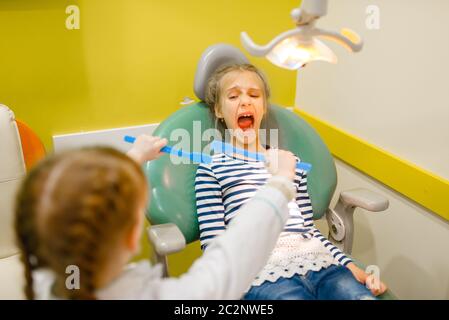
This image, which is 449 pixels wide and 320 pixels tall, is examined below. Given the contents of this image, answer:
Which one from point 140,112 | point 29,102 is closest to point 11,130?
point 29,102

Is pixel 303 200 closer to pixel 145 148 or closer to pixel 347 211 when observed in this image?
A: pixel 347 211

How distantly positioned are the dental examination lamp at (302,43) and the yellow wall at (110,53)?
0.88 metres

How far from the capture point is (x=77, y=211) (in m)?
0.64

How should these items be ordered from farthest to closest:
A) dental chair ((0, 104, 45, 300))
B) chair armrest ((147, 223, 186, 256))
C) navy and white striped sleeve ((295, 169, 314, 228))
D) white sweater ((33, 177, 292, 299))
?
1. navy and white striped sleeve ((295, 169, 314, 228))
2. dental chair ((0, 104, 45, 300))
3. chair armrest ((147, 223, 186, 256))
4. white sweater ((33, 177, 292, 299))

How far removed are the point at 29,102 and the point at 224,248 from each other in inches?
44.3

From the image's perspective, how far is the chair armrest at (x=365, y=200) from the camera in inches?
54.6

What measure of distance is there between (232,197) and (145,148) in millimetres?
373

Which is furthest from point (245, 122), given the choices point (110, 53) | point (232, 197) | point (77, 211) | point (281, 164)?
point (77, 211)

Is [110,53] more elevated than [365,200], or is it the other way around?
[110,53]

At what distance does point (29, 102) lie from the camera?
161 centimetres

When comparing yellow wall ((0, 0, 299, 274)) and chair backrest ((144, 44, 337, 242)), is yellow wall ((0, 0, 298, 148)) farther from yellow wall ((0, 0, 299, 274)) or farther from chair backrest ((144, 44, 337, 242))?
chair backrest ((144, 44, 337, 242))

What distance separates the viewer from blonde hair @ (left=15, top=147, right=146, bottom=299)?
0.64 metres

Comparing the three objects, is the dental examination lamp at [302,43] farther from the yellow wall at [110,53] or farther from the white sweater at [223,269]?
the yellow wall at [110,53]

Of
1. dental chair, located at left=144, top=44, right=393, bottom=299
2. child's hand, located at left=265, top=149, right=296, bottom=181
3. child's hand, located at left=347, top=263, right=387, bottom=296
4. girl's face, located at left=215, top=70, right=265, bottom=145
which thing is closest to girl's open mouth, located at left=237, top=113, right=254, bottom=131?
girl's face, located at left=215, top=70, right=265, bottom=145
